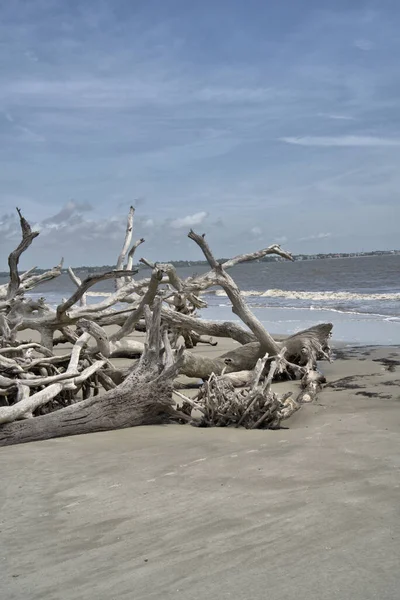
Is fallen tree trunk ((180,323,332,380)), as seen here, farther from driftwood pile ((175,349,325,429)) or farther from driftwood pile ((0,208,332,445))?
driftwood pile ((175,349,325,429))

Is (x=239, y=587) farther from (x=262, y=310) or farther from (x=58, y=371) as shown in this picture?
(x=262, y=310)

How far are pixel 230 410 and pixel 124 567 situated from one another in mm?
3475

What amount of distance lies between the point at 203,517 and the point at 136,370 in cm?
289

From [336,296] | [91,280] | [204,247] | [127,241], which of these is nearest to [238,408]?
[91,280]

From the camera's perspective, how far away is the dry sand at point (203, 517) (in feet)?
8.69

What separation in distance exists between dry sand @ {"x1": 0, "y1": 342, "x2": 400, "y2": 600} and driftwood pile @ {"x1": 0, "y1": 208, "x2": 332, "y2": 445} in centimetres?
48

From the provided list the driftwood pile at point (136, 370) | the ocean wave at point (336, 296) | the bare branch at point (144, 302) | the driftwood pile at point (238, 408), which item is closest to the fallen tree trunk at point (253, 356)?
the driftwood pile at point (136, 370)

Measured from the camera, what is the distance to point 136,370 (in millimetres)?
6152

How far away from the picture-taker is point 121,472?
4.37m

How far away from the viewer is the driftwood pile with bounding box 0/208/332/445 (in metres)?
5.98

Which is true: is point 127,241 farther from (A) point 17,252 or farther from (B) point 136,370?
(B) point 136,370

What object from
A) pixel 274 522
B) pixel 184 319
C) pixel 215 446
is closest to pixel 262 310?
pixel 184 319

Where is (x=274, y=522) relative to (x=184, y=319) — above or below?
below

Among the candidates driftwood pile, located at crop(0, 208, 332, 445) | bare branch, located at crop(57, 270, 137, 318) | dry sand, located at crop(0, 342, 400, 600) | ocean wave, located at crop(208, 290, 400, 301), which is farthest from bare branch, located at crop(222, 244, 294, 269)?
ocean wave, located at crop(208, 290, 400, 301)
